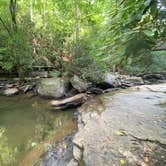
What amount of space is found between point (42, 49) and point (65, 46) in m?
1.00

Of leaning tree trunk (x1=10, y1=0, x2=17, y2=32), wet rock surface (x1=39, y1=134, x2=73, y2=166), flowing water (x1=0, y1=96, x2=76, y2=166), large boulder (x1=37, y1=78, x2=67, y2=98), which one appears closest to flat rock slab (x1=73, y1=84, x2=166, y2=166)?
wet rock surface (x1=39, y1=134, x2=73, y2=166)

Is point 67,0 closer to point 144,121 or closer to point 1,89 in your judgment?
point 1,89

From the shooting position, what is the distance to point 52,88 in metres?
6.04

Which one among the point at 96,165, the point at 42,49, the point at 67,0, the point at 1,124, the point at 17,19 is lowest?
the point at 1,124

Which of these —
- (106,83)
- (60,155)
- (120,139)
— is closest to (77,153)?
(60,155)

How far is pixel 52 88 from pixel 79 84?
973mm

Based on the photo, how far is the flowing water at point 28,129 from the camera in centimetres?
281

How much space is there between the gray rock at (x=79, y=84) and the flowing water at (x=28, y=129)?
125 centimetres

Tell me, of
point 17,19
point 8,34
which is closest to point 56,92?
point 8,34

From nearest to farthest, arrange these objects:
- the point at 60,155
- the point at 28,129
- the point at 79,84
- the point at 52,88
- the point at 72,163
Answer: the point at 72,163, the point at 60,155, the point at 28,129, the point at 52,88, the point at 79,84

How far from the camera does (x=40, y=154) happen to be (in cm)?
278

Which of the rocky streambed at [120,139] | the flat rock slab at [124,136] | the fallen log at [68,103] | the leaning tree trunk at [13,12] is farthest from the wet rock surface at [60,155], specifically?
the leaning tree trunk at [13,12]

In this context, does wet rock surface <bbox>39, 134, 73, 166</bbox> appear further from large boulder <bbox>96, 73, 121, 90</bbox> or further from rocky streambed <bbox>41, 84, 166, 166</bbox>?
large boulder <bbox>96, 73, 121, 90</bbox>

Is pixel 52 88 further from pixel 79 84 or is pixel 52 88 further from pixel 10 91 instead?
pixel 10 91
